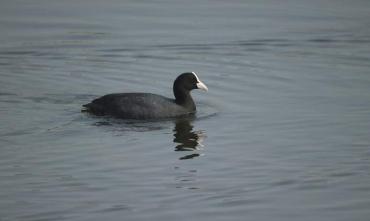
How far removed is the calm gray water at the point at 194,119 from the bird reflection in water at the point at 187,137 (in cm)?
4

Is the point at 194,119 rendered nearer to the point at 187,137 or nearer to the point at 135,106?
the point at 135,106

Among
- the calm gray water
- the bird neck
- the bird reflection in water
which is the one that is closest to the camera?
the calm gray water

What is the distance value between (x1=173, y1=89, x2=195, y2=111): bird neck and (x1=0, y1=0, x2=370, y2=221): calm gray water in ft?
1.33

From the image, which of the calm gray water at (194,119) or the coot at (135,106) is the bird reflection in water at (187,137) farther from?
the coot at (135,106)

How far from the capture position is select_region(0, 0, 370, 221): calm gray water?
34.1 ft

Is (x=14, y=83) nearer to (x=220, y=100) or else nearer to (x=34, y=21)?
(x=220, y=100)

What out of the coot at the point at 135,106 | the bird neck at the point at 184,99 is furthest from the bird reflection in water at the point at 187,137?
the bird neck at the point at 184,99

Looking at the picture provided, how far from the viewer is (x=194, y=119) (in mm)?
15586

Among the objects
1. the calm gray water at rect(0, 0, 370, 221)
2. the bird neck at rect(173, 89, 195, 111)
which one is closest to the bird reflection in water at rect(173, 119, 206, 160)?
the calm gray water at rect(0, 0, 370, 221)

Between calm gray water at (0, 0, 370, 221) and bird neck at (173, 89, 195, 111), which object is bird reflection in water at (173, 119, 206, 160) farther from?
bird neck at (173, 89, 195, 111)

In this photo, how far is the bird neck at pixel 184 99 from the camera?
16.0 metres

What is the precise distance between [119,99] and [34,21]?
8.90m

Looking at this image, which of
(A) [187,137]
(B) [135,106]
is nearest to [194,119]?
(B) [135,106]

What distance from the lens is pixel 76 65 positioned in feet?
A: 62.9
